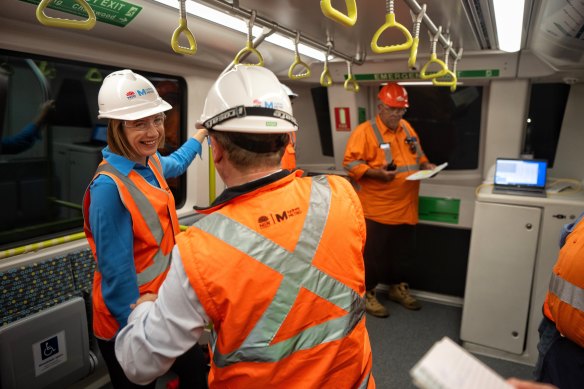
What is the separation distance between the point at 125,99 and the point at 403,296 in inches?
140

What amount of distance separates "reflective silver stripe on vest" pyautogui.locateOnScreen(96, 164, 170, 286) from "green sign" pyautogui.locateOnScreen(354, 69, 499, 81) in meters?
3.14

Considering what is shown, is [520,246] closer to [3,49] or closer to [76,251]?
[76,251]

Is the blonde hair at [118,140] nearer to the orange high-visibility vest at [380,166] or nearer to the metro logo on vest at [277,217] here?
the metro logo on vest at [277,217]

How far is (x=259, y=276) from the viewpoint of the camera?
3.41 feet

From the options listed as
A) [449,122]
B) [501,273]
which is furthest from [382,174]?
[449,122]

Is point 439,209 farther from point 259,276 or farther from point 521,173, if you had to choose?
point 259,276

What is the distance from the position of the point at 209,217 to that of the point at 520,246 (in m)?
2.99

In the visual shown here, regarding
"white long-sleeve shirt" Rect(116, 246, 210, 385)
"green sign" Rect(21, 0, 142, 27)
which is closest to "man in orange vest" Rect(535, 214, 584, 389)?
"white long-sleeve shirt" Rect(116, 246, 210, 385)

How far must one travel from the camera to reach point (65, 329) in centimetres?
243

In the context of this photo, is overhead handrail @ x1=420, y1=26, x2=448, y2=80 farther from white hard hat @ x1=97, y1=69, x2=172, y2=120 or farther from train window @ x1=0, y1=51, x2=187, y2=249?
train window @ x1=0, y1=51, x2=187, y2=249

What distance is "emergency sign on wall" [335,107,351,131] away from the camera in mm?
4664

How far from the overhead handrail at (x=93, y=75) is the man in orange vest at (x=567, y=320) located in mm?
3096

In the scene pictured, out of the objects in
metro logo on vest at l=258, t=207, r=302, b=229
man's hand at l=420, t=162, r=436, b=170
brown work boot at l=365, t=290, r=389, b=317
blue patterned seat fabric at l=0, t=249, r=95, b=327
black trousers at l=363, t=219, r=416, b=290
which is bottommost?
brown work boot at l=365, t=290, r=389, b=317

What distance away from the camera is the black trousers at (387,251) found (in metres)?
4.01
